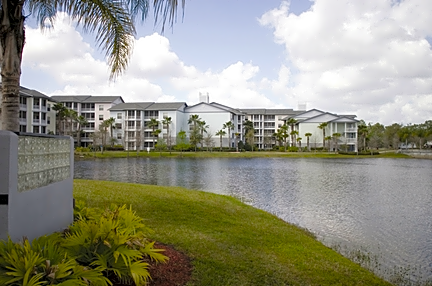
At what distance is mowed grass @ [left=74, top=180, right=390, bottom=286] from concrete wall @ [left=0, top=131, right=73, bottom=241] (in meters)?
2.28

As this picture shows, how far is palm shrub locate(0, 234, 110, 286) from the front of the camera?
3387mm

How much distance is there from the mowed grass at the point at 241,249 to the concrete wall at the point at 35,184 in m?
2.28

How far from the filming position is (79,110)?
3406 inches

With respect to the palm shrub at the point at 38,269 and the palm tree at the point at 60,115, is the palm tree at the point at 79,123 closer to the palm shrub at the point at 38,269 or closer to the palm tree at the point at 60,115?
the palm tree at the point at 60,115

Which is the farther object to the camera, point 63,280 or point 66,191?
point 66,191

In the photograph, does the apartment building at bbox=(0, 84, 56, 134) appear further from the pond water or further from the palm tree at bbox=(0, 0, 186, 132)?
the palm tree at bbox=(0, 0, 186, 132)

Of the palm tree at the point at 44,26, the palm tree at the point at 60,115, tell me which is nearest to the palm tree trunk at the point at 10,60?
the palm tree at the point at 44,26

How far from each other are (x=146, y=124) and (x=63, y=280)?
8269 centimetres

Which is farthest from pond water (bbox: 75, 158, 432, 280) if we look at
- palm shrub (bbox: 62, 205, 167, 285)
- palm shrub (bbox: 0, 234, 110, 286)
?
palm shrub (bbox: 0, 234, 110, 286)

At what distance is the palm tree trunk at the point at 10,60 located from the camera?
5.77 metres

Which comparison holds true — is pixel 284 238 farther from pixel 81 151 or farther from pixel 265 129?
pixel 265 129

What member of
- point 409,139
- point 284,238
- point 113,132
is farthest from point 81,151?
point 409,139

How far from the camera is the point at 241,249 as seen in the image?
723 cm

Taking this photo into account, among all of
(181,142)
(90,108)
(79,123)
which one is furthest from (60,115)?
(181,142)
